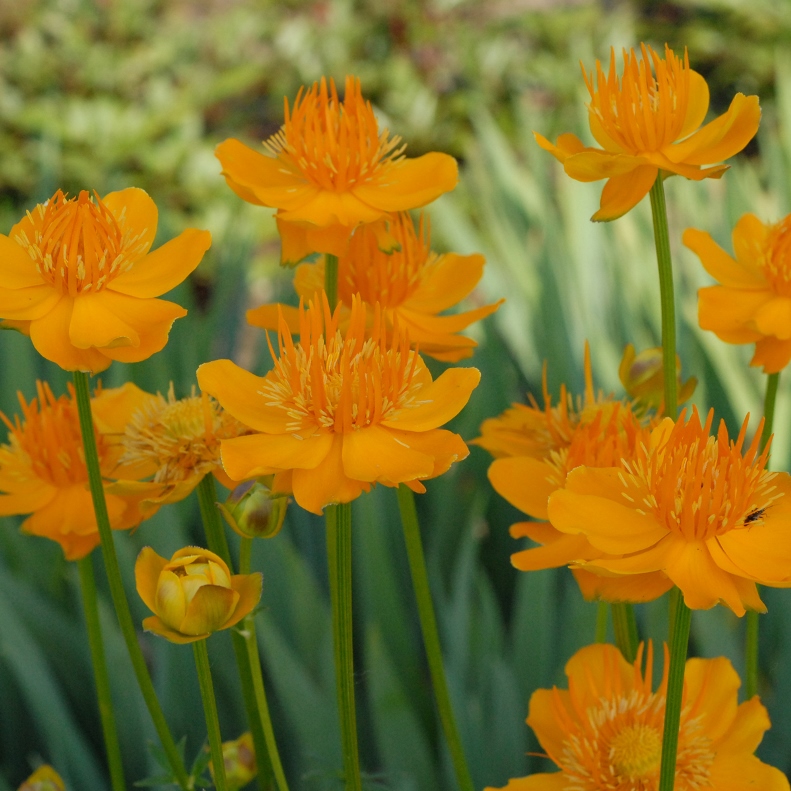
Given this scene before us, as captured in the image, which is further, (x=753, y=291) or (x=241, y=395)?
(x=753, y=291)

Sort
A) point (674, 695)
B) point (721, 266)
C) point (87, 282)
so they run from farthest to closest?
1. point (721, 266)
2. point (87, 282)
3. point (674, 695)

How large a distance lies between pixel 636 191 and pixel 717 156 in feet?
0.16

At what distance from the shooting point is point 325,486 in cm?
43

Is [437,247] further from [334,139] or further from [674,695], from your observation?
[674,695]

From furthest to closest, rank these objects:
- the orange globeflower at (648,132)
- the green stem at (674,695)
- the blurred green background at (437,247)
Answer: the blurred green background at (437,247) → the orange globeflower at (648,132) → the green stem at (674,695)

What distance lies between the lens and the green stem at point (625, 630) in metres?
0.52

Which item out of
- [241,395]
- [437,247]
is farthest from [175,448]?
[437,247]

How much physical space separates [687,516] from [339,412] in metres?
0.16

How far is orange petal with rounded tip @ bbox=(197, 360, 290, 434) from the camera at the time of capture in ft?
1.52

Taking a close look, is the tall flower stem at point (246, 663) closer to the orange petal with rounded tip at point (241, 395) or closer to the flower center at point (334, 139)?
the orange petal with rounded tip at point (241, 395)

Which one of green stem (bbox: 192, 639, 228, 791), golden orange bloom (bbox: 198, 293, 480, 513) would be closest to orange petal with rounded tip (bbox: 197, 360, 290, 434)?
golden orange bloom (bbox: 198, 293, 480, 513)

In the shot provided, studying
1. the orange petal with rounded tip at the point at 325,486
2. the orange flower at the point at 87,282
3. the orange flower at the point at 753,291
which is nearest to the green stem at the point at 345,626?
the orange petal with rounded tip at the point at 325,486

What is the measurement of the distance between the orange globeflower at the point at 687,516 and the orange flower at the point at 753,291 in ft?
0.47

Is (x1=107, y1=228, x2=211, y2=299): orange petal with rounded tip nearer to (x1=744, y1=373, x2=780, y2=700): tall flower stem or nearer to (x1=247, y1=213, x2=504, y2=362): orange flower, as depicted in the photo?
(x1=247, y1=213, x2=504, y2=362): orange flower
